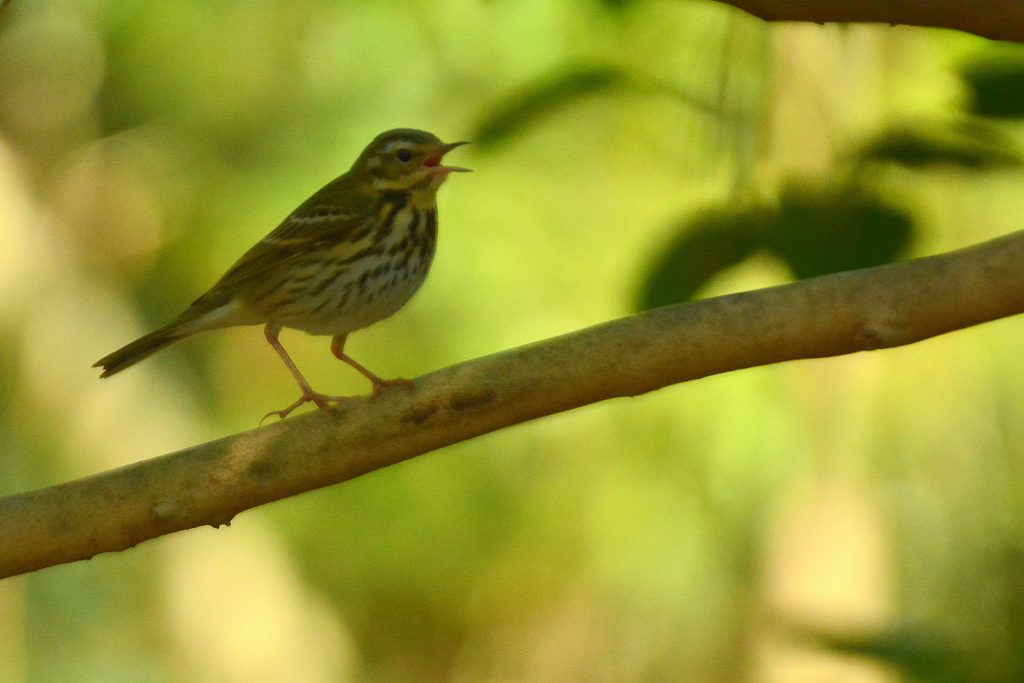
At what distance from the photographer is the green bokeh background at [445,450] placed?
6289 millimetres

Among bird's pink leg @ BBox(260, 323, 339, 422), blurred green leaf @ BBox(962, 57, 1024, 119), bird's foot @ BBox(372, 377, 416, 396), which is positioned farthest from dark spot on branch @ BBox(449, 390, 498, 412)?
blurred green leaf @ BBox(962, 57, 1024, 119)

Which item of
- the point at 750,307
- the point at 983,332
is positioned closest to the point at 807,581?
the point at 983,332

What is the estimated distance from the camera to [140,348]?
16.0 feet

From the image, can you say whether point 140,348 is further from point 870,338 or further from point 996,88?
point 996,88

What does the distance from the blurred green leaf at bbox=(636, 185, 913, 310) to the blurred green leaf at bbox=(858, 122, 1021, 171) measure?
0.12 meters

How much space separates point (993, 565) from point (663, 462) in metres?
2.82

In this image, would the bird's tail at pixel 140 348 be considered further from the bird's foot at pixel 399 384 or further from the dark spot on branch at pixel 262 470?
the dark spot on branch at pixel 262 470

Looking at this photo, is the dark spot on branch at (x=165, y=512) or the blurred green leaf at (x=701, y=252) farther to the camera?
the dark spot on branch at (x=165, y=512)

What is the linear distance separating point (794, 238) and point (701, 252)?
0.73ft

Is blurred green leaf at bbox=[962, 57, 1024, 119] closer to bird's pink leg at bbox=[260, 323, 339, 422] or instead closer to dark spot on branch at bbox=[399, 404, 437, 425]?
dark spot on branch at bbox=[399, 404, 437, 425]

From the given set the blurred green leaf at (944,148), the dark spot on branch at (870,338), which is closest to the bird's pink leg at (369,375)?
the dark spot on branch at (870,338)

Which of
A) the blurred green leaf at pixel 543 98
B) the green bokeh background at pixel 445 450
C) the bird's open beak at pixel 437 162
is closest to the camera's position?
the blurred green leaf at pixel 543 98

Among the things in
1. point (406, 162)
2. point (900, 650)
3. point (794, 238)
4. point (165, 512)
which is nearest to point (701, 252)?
point (794, 238)

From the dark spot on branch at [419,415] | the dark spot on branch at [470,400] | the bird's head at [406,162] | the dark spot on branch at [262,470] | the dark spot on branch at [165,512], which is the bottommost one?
the dark spot on branch at [165,512]
